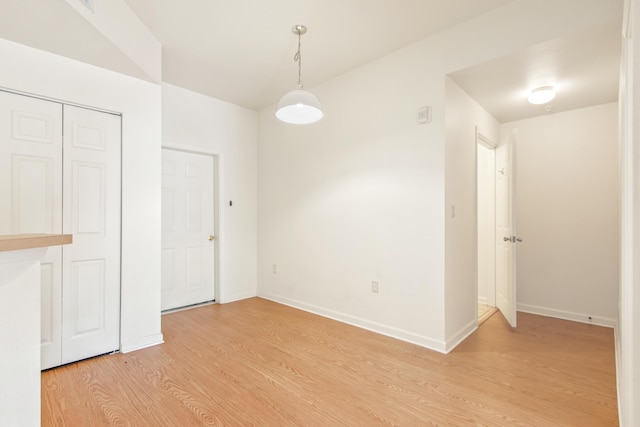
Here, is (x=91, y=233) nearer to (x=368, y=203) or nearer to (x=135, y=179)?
(x=135, y=179)

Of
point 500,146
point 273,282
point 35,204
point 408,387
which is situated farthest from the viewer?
point 273,282

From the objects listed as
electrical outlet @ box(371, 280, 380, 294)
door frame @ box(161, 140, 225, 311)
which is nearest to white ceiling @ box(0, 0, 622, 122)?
door frame @ box(161, 140, 225, 311)

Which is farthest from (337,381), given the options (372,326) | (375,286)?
(375,286)

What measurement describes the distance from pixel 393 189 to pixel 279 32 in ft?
6.16

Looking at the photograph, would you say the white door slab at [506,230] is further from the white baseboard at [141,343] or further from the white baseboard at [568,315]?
the white baseboard at [141,343]

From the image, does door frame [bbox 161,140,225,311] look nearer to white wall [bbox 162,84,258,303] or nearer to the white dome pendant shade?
white wall [bbox 162,84,258,303]

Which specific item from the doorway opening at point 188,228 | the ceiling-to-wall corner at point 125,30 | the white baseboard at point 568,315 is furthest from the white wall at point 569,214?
the ceiling-to-wall corner at point 125,30

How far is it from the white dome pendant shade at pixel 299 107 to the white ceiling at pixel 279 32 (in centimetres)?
80

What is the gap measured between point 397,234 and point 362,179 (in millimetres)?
728

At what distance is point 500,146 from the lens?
12.9 feet

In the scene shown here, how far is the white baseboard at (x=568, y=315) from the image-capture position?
3449 millimetres

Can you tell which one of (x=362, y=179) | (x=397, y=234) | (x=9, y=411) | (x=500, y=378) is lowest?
(x=500, y=378)

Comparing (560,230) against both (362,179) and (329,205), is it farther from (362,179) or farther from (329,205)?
(329,205)

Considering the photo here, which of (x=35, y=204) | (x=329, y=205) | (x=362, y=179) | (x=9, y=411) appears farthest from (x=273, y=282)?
(x=9, y=411)
